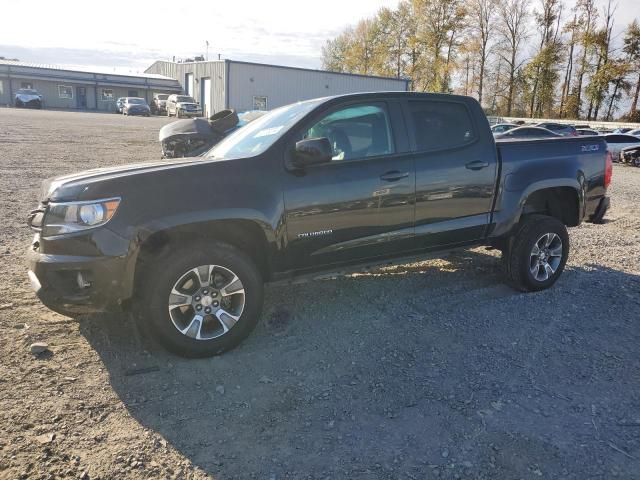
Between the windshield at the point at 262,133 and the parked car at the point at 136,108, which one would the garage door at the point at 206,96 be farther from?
the windshield at the point at 262,133

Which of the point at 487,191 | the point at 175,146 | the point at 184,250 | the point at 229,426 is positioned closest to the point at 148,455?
the point at 229,426

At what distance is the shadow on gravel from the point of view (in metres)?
2.89

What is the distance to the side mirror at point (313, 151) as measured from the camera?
3893mm

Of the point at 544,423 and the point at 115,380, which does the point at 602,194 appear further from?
the point at 115,380

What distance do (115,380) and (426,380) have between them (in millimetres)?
2114

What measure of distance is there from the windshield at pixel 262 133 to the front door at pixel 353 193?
0.69ft

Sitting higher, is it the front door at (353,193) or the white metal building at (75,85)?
the white metal building at (75,85)

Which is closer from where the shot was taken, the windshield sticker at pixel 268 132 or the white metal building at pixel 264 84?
the windshield sticker at pixel 268 132

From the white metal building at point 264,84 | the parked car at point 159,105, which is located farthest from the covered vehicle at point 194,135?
the parked car at point 159,105

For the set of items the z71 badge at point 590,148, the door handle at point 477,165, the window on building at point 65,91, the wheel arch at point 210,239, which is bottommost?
the wheel arch at point 210,239

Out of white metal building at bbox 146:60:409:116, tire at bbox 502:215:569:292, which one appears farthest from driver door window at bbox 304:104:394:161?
white metal building at bbox 146:60:409:116

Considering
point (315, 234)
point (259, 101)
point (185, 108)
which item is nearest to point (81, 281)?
point (315, 234)

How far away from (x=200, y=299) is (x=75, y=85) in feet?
212

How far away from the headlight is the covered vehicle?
6996 millimetres
